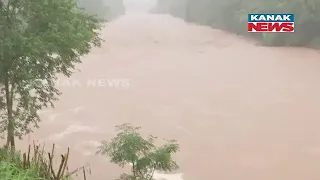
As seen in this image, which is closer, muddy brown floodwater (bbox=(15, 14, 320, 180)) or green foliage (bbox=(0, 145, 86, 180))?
green foliage (bbox=(0, 145, 86, 180))

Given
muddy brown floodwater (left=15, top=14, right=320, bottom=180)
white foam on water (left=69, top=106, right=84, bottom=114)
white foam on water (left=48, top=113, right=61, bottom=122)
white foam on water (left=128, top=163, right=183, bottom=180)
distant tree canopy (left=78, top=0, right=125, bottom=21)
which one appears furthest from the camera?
distant tree canopy (left=78, top=0, right=125, bottom=21)

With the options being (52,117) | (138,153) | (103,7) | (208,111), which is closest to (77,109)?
(52,117)

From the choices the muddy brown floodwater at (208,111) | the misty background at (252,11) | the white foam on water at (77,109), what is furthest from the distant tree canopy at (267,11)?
the white foam on water at (77,109)

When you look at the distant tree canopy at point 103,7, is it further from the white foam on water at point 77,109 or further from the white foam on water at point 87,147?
the white foam on water at point 87,147

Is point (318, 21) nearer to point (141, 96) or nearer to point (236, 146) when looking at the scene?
point (141, 96)

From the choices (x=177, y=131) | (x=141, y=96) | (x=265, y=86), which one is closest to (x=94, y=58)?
Result: (x=141, y=96)

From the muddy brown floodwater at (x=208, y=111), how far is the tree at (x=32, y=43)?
2628mm

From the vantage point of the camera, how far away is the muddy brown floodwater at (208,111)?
28.8ft

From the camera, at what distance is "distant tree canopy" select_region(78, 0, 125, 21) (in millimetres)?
39062

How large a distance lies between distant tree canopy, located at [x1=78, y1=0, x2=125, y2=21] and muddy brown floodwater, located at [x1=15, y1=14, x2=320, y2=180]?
38.5ft

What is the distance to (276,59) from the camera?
813 inches

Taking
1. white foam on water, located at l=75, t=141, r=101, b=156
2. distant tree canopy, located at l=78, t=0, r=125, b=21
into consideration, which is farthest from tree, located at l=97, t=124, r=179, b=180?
distant tree canopy, located at l=78, t=0, r=125, b=21

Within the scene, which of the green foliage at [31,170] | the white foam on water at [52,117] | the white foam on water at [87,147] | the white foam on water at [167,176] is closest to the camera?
the green foliage at [31,170]

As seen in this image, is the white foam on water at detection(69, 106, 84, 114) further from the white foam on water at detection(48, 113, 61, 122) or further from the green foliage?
the green foliage
